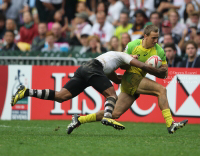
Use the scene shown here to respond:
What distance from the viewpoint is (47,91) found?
8469 millimetres

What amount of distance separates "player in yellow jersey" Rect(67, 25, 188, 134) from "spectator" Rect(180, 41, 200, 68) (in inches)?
150

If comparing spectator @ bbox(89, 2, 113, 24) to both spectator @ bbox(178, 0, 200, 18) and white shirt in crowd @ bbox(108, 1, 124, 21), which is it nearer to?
white shirt in crowd @ bbox(108, 1, 124, 21)

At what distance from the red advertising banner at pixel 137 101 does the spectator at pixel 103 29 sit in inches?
139

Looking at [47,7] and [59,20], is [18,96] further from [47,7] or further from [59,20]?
[47,7]

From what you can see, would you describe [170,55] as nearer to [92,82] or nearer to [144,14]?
[144,14]

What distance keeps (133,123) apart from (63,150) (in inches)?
229

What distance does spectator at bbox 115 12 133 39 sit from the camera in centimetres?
1489

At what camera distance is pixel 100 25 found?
15883 mm

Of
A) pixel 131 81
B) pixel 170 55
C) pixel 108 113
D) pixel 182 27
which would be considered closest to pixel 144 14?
pixel 182 27

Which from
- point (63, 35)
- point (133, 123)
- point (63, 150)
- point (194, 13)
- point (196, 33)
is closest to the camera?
point (63, 150)

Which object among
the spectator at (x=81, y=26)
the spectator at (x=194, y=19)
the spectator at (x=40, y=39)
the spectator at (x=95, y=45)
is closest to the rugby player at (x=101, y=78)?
the spectator at (x=95, y=45)

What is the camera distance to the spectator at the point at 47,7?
17784 mm

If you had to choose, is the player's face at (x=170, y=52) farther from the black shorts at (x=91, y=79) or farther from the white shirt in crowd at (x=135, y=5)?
the black shorts at (x=91, y=79)

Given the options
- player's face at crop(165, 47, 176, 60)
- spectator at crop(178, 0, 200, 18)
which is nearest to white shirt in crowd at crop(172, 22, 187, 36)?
spectator at crop(178, 0, 200, 18)
